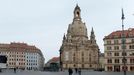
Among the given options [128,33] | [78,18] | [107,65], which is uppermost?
[78,18]

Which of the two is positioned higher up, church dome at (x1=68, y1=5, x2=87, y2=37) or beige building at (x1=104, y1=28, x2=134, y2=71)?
church dome at (x1=68, y1=5, x2=87, y2=37)

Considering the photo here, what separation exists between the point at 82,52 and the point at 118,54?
5842 centimetres

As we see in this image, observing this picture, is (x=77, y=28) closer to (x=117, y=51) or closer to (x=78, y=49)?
(x=78, y=49)

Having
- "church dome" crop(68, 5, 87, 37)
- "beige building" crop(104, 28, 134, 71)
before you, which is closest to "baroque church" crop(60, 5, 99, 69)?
"church dome" crop(68, 5, 87, 37)

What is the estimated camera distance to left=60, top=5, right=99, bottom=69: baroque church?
173 m

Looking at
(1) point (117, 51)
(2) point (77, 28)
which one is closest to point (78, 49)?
(2) point (77, 28)

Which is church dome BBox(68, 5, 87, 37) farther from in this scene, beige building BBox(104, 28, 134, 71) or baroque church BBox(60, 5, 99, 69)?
beige building BBox(104, 28, 134, 71)

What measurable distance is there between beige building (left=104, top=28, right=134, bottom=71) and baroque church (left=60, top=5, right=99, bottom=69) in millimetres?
50760

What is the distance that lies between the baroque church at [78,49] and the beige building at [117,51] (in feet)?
167

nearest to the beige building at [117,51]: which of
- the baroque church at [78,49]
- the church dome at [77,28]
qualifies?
the baroque church at [78,49]

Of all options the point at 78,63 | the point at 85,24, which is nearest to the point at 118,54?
the point at 78,63

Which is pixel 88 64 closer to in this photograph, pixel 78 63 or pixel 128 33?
pixel 78 63

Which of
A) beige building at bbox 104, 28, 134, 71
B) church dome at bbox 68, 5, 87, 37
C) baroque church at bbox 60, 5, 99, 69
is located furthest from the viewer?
church dome at bbox 68, 5, 87, 37

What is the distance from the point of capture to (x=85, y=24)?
18612cm
